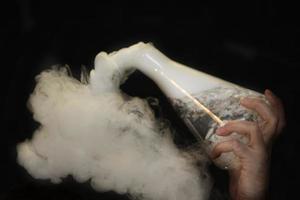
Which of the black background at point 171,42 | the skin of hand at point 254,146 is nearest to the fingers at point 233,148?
the skin of hand at point 254,146

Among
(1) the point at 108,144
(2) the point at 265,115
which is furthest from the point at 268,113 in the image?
(1) the point at 108,144

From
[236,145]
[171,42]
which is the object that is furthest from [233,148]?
[171,42]

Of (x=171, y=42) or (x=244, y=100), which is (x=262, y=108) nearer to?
(x=244, y=100)

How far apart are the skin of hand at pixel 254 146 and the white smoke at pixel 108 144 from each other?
0.28ft

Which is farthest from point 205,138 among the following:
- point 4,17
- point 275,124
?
point 4,17

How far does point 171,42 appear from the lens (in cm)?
84

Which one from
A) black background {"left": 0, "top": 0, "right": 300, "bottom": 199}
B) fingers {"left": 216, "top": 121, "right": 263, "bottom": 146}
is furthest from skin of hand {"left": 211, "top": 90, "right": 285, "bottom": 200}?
black background {"left": 0, "top": 0, "right": 300, "bottom": 199}

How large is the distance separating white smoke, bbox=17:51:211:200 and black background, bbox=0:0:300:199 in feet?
0.40

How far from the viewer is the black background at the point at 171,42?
32.9 inches

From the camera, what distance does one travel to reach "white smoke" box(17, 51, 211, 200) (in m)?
0.68

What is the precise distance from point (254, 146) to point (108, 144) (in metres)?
0.22

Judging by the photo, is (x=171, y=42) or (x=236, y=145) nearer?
(x=236, y=145)

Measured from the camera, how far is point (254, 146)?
2.03 ft

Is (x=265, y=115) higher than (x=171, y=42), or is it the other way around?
(x=171, y=42)
